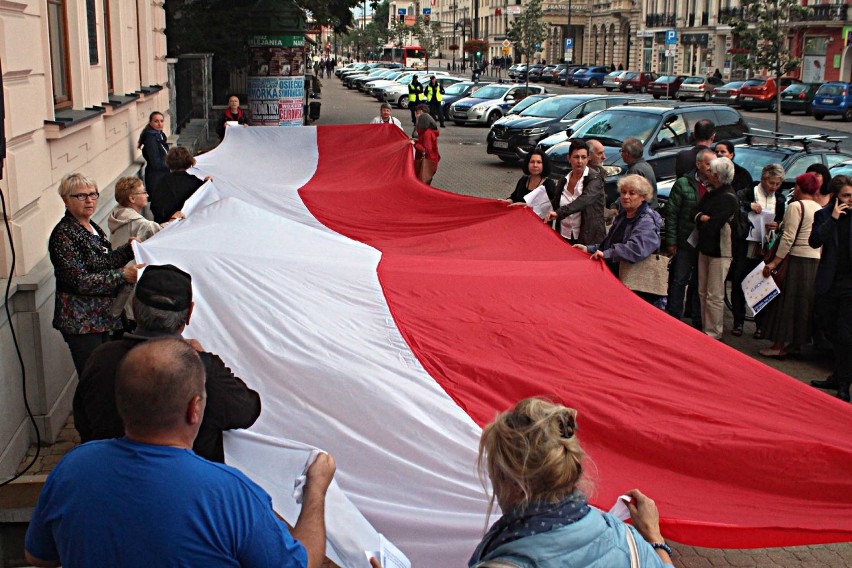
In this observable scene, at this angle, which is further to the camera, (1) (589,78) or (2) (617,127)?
(1) (589,78)

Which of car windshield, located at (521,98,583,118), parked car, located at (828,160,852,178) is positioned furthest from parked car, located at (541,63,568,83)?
parked car, located at (828,160,852,178)

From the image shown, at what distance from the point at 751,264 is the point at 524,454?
7803mm

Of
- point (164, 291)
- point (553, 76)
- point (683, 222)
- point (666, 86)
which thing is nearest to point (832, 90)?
point (666, 86)

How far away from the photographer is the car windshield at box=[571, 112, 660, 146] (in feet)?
56.9

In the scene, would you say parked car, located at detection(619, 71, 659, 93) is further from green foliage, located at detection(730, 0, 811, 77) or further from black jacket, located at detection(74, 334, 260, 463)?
black jacket, located at detection(74, 334, 260, 463)

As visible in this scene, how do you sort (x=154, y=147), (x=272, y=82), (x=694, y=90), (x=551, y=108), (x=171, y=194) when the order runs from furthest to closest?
1. (x=694, y=90)
2. (x=551, y=108)
3. (x=272, y=82)
4. (x=154, y=147)
5. (x=171, y=194)

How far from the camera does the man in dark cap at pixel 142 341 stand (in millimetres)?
3391

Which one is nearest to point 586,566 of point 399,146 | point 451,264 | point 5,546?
point 5,546

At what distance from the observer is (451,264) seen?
243 inches

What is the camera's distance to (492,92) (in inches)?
1415

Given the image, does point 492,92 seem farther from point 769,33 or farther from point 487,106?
point 769,33

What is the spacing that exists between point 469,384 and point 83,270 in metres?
2.61

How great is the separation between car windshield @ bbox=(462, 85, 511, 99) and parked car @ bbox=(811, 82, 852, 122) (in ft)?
43.9

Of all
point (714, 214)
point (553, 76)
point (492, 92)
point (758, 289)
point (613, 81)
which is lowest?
point (758, 289)
